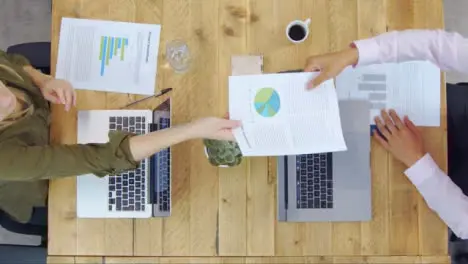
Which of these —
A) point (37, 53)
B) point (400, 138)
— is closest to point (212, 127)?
point (400, 138)

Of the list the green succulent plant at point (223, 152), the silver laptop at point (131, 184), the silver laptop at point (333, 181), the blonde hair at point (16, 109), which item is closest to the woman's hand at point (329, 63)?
the silver laptop at point (333, 181)

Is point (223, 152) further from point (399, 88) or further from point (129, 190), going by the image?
point (399, 88)

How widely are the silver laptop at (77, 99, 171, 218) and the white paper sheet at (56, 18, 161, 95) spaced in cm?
8

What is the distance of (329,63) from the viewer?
49.8 inches

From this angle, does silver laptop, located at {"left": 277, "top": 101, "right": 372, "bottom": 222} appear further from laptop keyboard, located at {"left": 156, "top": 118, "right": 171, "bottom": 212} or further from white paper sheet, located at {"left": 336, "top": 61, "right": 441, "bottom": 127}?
laptop keyboard, located at {"left": 156, "top": 118, "right": 171, "bottom": 212}

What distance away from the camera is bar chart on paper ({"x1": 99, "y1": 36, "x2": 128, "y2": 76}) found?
1419 millimetres

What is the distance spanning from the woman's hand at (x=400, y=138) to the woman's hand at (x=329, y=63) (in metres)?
0.18

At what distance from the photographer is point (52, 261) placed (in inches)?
54.6

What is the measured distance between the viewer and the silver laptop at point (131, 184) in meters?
1.37

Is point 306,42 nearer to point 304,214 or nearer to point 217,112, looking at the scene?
point 217,112

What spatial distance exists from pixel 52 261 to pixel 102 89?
1.45 ft

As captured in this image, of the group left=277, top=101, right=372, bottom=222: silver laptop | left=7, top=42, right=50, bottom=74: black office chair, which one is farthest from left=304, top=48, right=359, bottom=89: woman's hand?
left=7, top=42, right=50, bottom=74: black office chair

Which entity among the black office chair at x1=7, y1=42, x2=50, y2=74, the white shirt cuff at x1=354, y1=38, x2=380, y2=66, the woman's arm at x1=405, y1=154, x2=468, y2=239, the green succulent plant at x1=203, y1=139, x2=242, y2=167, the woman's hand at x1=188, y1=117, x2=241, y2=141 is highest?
the black office chair at x1=7, y1=42, x2=50, y2=74

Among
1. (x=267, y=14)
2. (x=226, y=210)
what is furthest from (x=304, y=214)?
(x=267, y=14)
